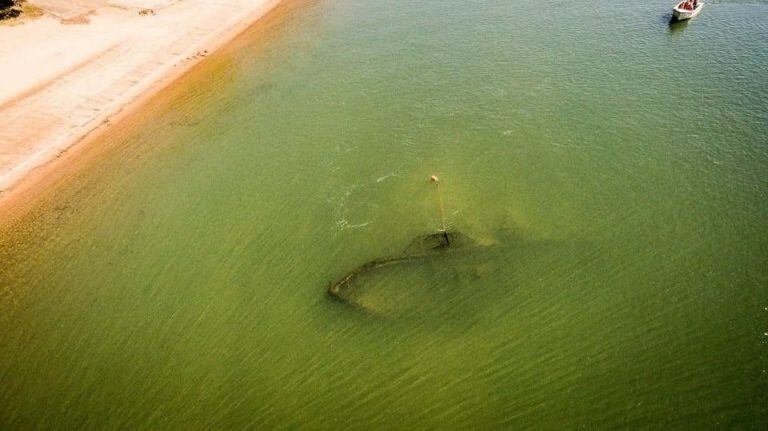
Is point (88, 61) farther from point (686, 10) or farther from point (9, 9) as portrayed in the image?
point (686, 10)

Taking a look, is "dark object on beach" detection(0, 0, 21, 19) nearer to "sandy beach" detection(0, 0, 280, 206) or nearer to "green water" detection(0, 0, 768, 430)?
"sandy beach" detection(0, 0, 280, 206)

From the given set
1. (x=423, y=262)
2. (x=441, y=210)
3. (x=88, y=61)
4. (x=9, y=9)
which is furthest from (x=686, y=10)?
(x=9, y=9)

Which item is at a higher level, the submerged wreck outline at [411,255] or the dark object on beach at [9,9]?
the dark object on beach at [9,9]

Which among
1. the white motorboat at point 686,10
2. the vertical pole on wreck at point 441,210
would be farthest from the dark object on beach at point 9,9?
the white motorboat at point 686,10

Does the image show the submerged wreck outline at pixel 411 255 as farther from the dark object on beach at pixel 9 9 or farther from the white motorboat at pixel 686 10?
the dark object on beach at pixel 9 9

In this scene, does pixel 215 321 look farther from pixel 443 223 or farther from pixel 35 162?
pixel 35 162

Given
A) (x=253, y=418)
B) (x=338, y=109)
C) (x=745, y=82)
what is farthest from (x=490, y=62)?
(x=253, y=418)
